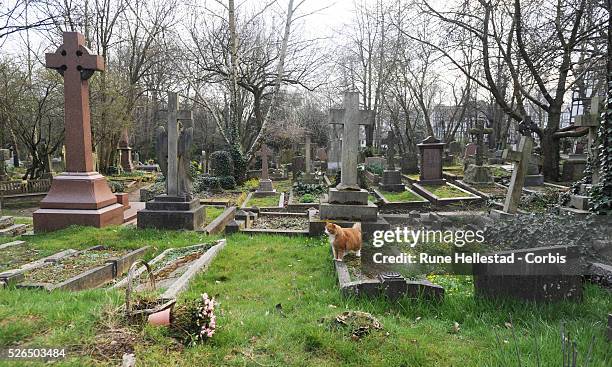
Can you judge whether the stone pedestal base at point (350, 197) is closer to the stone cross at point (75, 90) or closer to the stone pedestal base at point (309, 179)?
the stone cross at point (75, 90)

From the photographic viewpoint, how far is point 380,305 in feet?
12.1

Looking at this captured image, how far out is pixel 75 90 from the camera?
7.68 meters

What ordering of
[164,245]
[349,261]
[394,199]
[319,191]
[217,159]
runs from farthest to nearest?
[217,159], [319,191], [394,199], [164,245], [349,261]

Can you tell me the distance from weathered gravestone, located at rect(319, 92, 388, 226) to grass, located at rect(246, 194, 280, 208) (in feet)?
16.3

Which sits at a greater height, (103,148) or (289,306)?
(103,148)

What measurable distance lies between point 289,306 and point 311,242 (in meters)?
3.42

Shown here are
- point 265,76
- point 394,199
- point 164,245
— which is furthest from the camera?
point 265,76

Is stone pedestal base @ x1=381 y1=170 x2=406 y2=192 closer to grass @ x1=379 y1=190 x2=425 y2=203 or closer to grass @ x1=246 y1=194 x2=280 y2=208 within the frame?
grass @ x1=379 y1=190 x2=425 y2=203

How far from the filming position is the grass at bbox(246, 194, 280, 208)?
493 inches

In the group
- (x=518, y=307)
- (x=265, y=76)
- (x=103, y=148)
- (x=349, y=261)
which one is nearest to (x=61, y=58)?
(x=349, y=261)

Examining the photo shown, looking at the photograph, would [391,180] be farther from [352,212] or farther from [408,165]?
[352,212]

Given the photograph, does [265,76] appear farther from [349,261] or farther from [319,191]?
[349,261]

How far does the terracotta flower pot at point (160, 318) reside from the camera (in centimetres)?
267

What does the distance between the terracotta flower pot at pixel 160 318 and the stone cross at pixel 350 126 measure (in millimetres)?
5348
